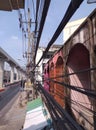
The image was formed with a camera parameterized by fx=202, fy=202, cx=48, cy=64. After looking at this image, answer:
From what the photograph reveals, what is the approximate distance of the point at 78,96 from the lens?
7.14m

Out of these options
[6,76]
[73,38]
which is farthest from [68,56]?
[6,76]

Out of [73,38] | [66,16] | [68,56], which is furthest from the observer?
[68,56]

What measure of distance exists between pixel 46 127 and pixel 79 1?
12.2ft

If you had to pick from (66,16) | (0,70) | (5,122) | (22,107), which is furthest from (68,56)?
(0,70)

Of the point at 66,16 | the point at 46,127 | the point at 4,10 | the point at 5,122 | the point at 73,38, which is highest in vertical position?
the point at 4,10

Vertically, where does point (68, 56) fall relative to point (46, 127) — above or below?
above

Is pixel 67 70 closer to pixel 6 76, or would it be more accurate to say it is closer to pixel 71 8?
pixel 71 8

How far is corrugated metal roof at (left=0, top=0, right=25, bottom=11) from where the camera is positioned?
14.0 feet

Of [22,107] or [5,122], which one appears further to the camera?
[22,107]

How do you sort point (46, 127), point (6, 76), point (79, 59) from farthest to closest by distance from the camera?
1. point (6, 76)
2. point (79, 59)
3. point (46, 127)

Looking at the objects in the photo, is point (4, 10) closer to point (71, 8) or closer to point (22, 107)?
point (71, 8)

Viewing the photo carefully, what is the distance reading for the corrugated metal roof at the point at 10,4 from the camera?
14.0 ft

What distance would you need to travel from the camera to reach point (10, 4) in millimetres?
4359

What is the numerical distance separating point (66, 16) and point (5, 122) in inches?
354
